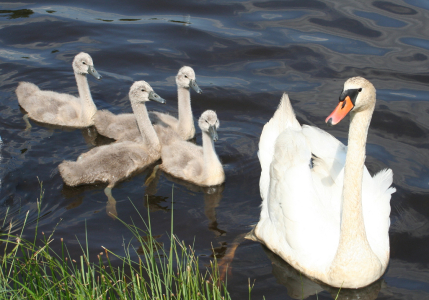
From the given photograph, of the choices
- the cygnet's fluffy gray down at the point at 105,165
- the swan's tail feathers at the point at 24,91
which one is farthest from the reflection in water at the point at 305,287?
the swan's tail feathers at the point at 24,91

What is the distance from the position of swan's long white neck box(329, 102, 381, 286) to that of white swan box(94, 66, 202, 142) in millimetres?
3268

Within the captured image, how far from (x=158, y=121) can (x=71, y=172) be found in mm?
1726

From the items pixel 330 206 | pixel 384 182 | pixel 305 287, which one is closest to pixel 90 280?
pixel 305 287

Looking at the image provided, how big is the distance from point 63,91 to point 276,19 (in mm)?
4773

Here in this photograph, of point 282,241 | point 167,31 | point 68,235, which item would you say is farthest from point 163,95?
point 282,241

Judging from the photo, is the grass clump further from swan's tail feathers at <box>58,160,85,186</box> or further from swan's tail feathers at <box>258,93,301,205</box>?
swan's tail feathers at <box>58,160,85,186</box>

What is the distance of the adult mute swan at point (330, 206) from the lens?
4.42 meters

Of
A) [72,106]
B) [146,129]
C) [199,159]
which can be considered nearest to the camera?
[199,159]

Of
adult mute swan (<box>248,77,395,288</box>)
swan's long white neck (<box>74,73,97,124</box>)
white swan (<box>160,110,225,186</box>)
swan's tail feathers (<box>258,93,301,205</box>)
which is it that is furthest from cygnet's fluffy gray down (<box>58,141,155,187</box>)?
adult mute swan (<box>248,77,395,288</box>)

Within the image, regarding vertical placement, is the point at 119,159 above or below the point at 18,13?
below

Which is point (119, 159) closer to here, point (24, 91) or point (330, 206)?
point (24, 91)

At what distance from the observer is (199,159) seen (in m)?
6.66

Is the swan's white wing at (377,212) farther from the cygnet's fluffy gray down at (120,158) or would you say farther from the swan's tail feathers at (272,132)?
the cygnet's fluffy gray down at (120,158)

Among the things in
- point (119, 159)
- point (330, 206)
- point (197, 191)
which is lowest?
point (197, 191)
